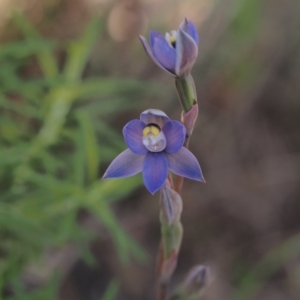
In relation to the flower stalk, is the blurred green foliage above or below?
above

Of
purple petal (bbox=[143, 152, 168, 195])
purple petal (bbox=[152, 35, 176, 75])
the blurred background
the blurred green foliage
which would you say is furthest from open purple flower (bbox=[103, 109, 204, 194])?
the blurred background

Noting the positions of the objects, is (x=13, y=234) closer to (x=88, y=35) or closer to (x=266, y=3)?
(x=88, y=35)

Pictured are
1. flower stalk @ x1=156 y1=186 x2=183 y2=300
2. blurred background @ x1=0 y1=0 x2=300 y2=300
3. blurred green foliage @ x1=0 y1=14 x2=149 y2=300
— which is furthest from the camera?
blurred background @ x1=0 y1=0 x2=300 y2=300

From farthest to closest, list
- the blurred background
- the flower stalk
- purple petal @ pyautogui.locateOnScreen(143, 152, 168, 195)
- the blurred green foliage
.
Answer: the blurred background < the blurred green foliage < the flower stalk < purple petal @ pyautogui.locateOnScreen(143, 152, 168, 195)

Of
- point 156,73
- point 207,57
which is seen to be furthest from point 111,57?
point 207,57

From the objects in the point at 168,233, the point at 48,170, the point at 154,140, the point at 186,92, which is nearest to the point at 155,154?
the point at 154,140

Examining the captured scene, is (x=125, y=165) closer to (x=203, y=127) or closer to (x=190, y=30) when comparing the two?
(x=190, y=30)

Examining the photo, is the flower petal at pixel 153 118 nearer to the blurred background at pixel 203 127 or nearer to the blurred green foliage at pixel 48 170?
the blurred green foliage at pixel 48 170

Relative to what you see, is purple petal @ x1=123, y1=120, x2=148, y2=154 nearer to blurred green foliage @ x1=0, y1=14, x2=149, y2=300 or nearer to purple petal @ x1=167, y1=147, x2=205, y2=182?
purple petal @ x1=167, y1=147, x2=205, y2=182
